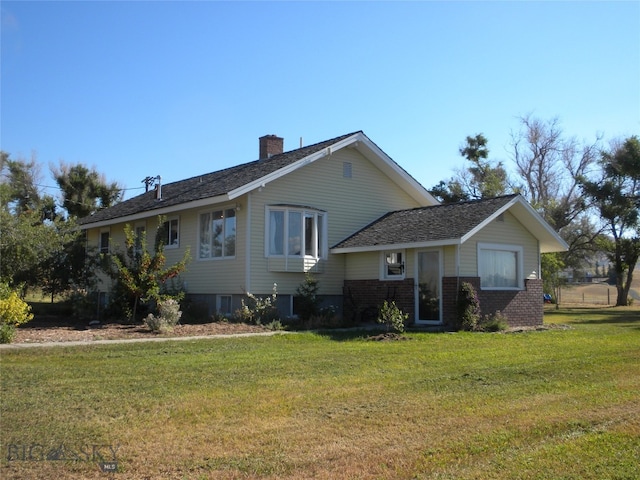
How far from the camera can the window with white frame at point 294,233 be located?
59.9ft

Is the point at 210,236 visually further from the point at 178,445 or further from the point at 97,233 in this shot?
the point at 178,445

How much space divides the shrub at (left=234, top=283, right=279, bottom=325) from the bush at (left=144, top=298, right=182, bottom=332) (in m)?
1.90

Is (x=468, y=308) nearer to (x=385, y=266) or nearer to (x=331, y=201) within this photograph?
(x=385, y=266)

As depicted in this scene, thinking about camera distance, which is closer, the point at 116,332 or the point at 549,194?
the point at 116,332

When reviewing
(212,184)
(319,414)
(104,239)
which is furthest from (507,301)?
(104,239)

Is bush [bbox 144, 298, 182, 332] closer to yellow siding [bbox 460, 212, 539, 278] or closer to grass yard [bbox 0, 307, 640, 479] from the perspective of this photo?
grass yard [bbox 0, 307, 640, 479]

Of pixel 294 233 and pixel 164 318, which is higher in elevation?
pixel 294 233

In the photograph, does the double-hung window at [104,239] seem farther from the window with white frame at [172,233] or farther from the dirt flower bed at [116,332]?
the dirt flower bed at [116,332]

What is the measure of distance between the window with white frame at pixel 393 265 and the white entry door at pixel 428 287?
0.63 meters

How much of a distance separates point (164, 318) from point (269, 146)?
33.6 feet

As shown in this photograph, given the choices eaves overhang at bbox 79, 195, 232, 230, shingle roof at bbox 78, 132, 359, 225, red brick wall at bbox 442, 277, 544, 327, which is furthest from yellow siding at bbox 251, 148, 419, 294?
red brick wall at bbox 442, 277, 544, 327

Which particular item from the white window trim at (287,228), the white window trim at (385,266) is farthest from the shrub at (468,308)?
the white window trim at (287,228)

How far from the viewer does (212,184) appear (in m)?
20.5

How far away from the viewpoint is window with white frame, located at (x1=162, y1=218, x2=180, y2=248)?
20672mm
